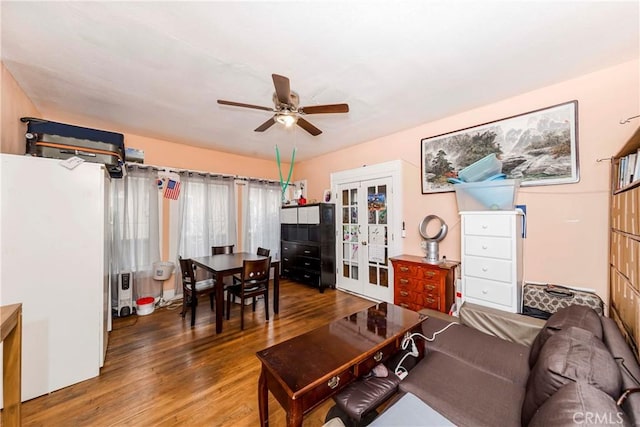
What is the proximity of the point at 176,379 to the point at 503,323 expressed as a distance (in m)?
2.68

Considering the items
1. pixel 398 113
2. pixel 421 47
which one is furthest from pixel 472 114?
pixel 421 47

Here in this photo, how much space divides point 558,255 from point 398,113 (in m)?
2.22

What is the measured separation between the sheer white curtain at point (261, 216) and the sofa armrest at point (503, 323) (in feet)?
12.1

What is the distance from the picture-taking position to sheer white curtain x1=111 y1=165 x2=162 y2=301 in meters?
3.32

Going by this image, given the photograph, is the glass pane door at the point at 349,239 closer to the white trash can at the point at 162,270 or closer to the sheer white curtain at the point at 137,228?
the white trash can at the point at 162,270

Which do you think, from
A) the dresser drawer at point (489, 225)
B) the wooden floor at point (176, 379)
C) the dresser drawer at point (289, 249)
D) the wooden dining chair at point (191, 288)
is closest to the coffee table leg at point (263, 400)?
the wooden floor at point (176, 379)

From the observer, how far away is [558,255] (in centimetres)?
230

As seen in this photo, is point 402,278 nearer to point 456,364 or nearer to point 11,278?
point 456,364

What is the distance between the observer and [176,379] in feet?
6.42

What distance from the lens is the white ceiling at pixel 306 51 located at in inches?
57.8

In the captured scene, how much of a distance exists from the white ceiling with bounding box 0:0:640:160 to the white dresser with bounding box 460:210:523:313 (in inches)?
52.3

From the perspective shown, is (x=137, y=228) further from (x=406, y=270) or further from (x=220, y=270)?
(x=406, y=270)

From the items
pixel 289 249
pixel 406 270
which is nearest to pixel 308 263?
pixel 289 249

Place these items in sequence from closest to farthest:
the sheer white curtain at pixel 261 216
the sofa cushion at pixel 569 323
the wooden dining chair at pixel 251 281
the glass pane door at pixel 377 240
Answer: the sofa cushion at pixel 569 323 < the wooden dining chair at pixel 251 281 < the glass pane door at pixel 377 240 < the sheer white curtain at pixel 261 216
